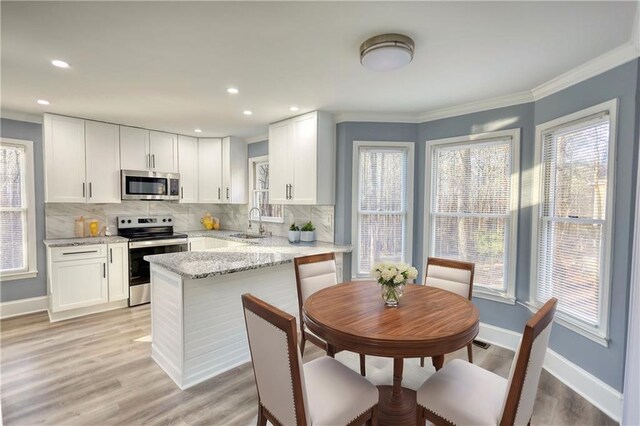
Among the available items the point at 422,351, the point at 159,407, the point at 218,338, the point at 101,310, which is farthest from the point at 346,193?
the point at 101,310

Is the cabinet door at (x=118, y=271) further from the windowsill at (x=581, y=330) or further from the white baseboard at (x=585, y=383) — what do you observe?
the windowsill at (x=581, y=330)

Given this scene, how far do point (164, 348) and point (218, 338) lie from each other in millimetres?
484

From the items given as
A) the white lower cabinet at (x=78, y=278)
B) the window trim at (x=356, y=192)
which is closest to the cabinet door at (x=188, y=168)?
the white lower cabinet at (x=78, y=278)

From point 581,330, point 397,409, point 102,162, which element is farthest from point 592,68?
point 102,162

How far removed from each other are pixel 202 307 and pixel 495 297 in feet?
9.57

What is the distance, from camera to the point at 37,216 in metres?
3.95

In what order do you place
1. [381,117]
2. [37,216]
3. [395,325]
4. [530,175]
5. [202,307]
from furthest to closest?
1. [37,216]
2. [381,117]
3. [530,175]
4. [202,307]
5. [395,325]

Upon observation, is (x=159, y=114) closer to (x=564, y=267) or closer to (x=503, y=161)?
(x=503, y=161)

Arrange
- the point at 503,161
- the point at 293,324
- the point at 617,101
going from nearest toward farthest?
the point at 293,324 → the point at 617,101 → the point at 503,161

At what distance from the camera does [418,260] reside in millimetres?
3752

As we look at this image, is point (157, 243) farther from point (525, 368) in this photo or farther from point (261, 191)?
point (525, 368)

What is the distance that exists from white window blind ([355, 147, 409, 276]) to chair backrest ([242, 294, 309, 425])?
240 centimetres

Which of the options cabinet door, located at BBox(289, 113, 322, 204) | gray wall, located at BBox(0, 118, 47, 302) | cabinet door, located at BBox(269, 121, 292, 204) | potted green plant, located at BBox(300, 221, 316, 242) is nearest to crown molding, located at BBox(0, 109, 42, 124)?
gray wall, located at BBox(0, 118, 47, 302)

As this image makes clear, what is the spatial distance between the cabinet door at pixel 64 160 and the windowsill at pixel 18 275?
3.25 feet
